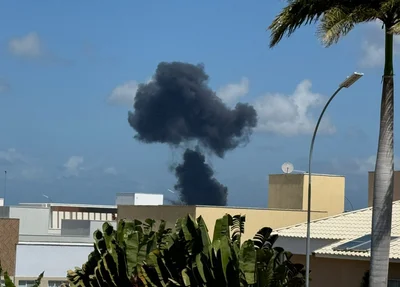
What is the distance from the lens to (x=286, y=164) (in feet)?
190

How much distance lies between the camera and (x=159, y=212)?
54.4 meters

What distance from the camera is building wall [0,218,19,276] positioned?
182 ft

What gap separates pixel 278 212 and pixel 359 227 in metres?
12.9

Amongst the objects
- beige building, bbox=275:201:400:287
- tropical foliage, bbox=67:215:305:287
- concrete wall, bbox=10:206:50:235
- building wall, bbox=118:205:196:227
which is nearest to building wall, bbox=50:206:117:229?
concrete wall, bbox=10:206:50:235

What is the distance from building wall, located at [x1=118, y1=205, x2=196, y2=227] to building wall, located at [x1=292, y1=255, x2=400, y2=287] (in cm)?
1187

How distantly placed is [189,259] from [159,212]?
2328 cm

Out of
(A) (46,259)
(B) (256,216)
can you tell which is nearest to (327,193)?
(B) (256,216)

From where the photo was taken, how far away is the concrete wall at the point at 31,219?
66.3 metres

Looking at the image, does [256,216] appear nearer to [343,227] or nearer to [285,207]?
[285,207]

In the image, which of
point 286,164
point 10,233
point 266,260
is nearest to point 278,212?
point 286,164

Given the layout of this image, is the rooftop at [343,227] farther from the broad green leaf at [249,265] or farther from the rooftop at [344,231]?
the broad green leaf at [249,265]

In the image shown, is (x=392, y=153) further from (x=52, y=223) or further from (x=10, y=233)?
(x=52, y=223)

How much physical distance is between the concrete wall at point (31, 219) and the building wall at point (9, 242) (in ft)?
31.3

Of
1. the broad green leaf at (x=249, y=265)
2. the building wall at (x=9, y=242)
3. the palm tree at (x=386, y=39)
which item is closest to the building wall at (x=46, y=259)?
the building wall at (x=9, y=242)
